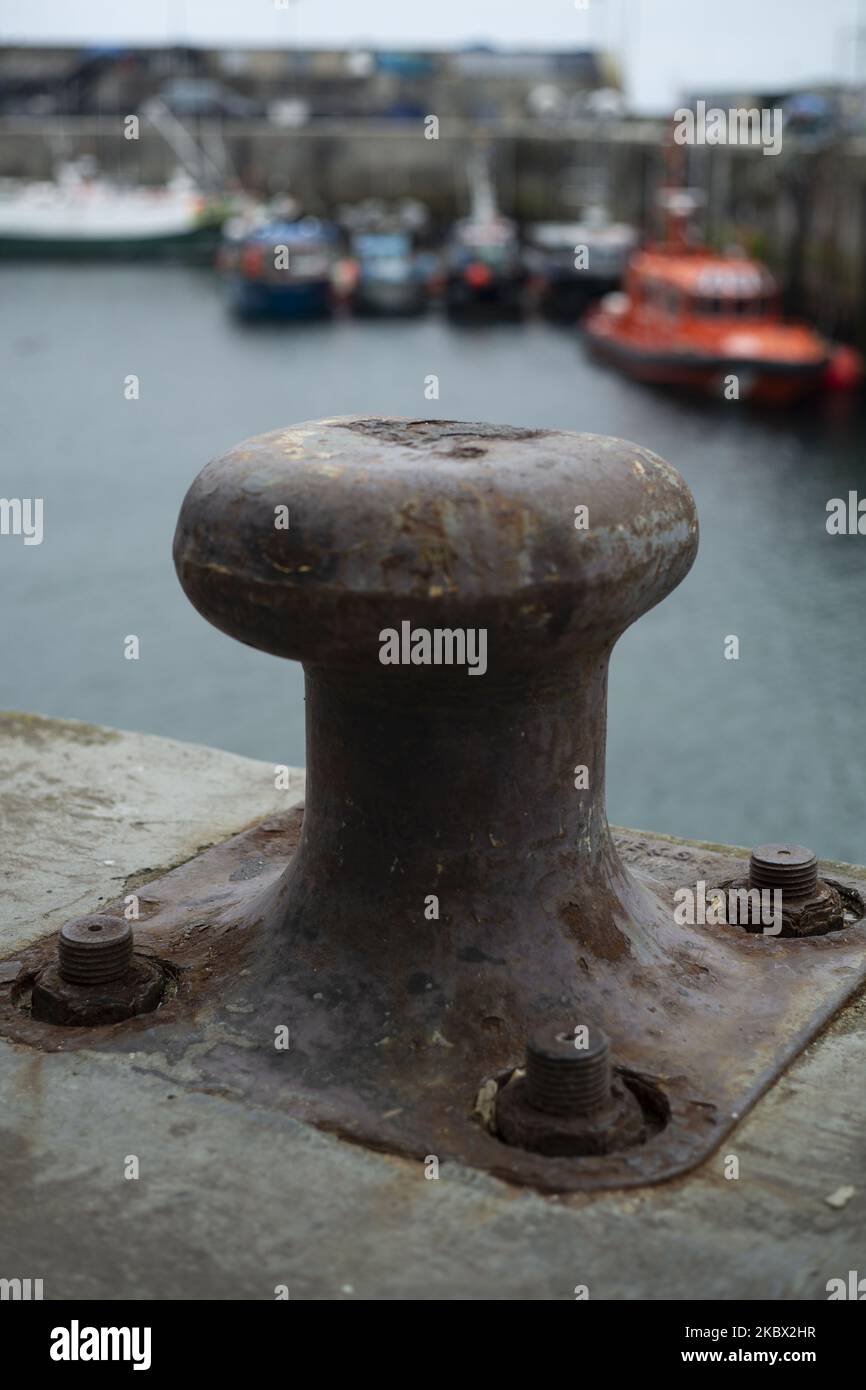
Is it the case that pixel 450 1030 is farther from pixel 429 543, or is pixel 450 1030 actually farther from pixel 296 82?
pixel 296 82

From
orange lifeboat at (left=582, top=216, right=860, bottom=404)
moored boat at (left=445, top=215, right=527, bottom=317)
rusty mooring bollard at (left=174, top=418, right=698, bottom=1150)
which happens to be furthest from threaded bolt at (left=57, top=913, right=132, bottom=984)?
moored boat at (left=445, top=215, right=527, bottom=317)

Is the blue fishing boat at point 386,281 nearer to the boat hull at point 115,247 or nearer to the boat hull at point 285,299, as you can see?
the boat hull at point 285,299

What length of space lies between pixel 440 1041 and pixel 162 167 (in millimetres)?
48287

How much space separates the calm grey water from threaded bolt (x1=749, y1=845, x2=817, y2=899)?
6.82 metres

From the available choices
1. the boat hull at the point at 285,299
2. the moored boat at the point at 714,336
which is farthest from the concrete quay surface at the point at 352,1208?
the boat hull at the point at 285,299

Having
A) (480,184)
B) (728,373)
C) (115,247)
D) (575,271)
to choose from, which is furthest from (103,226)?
(728,373)

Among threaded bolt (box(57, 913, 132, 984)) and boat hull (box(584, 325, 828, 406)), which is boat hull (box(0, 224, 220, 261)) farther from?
threaded bolt (box(57, 913, 132, 984))

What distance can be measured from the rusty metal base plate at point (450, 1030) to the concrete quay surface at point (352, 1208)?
0.14 feet

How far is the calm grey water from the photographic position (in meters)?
11.7

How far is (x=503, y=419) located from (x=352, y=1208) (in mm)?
21367

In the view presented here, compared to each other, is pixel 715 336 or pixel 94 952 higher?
pixel 94 952

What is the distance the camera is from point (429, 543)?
269cm

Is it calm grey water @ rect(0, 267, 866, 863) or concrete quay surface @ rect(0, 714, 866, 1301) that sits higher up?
concrete quay surface @ rect(0, 714, 866, 1301)

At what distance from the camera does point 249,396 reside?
1019 inches
